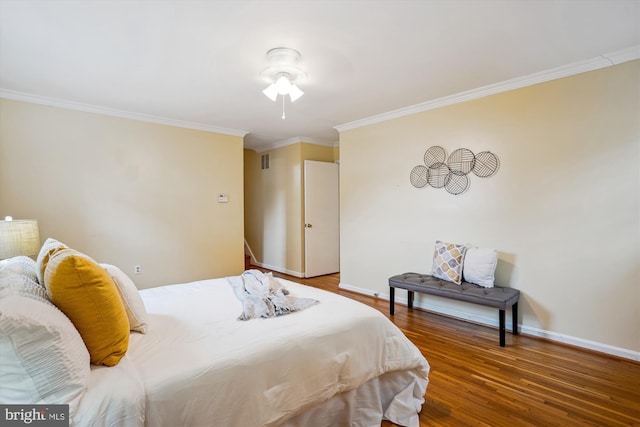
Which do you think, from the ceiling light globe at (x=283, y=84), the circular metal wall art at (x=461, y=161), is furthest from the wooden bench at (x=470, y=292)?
the ceiling light globe at (x=283, y=84)

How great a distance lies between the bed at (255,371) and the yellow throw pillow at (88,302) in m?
0.08

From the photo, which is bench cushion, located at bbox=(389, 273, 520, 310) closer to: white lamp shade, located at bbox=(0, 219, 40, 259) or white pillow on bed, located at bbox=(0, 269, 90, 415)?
white pillow on bed, located at bbox=(0, 269, 90, 415)

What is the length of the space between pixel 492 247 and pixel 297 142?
347cm

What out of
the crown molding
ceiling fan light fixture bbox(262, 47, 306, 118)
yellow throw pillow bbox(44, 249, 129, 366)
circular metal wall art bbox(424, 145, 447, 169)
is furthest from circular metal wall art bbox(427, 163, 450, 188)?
yellow throw pillow bbox(44, 249, 129, 366)

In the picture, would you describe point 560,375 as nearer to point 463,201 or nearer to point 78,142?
point 463,201

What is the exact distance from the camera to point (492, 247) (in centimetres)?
322

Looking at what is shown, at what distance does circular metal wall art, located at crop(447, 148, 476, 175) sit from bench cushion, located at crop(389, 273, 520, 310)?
47.6 inches

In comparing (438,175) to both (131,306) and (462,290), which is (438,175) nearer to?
(462,290)

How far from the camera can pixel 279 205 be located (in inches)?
232

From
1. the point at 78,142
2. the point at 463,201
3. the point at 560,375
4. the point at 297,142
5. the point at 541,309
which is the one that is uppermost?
the point at 297,142

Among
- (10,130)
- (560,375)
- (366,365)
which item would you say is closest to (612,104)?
(560,375)

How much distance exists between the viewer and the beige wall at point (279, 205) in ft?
18.0

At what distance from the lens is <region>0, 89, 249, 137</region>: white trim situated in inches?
128

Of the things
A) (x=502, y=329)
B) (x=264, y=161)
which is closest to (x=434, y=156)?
(x=502, y=329)
